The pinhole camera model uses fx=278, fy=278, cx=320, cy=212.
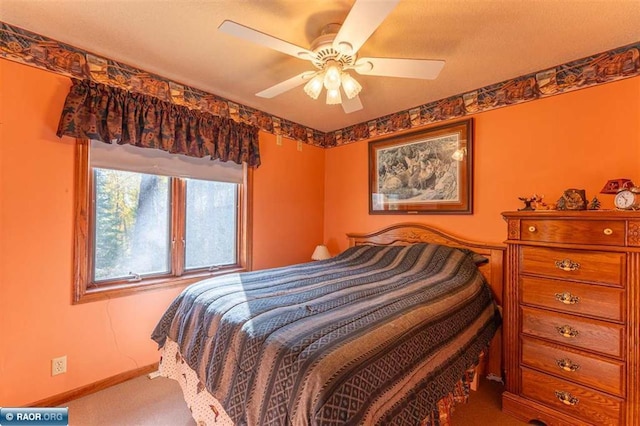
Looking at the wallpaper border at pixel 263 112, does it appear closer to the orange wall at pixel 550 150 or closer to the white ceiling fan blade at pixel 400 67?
the orange wall at pixel 550 150

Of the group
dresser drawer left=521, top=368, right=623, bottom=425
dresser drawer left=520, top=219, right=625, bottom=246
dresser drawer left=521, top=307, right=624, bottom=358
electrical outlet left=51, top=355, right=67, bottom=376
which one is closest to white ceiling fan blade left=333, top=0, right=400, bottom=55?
dresser drawer left=520, top=219, right=625, bottom=246

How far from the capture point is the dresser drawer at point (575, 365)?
150cm

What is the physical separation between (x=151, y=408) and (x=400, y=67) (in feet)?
9.00

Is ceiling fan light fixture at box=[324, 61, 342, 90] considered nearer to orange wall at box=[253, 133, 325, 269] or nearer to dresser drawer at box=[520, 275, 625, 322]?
orange wall at box=[253, 133, 325, 269]

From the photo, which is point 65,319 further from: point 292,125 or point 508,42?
point 508,42

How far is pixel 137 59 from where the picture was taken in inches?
83.0

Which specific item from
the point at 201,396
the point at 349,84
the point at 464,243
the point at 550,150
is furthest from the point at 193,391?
the point at 550,150

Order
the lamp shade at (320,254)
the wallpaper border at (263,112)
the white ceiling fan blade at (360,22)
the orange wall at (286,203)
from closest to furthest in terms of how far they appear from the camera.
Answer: the white ceiling fan blade at (360,22)
the wallpaper border at (263,112)
the orange wall at (286,203)
the lamp shade at (320,254)

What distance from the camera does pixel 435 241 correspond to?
2762 millimetres

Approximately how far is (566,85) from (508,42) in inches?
27.3

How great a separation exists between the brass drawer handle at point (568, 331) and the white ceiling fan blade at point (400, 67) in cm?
167

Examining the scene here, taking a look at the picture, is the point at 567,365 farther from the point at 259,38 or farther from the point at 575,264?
the point at 259,38

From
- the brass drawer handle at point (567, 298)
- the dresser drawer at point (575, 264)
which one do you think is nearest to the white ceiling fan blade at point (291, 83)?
the dresser drawer at point (575, 264)

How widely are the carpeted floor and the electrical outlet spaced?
0.23m
